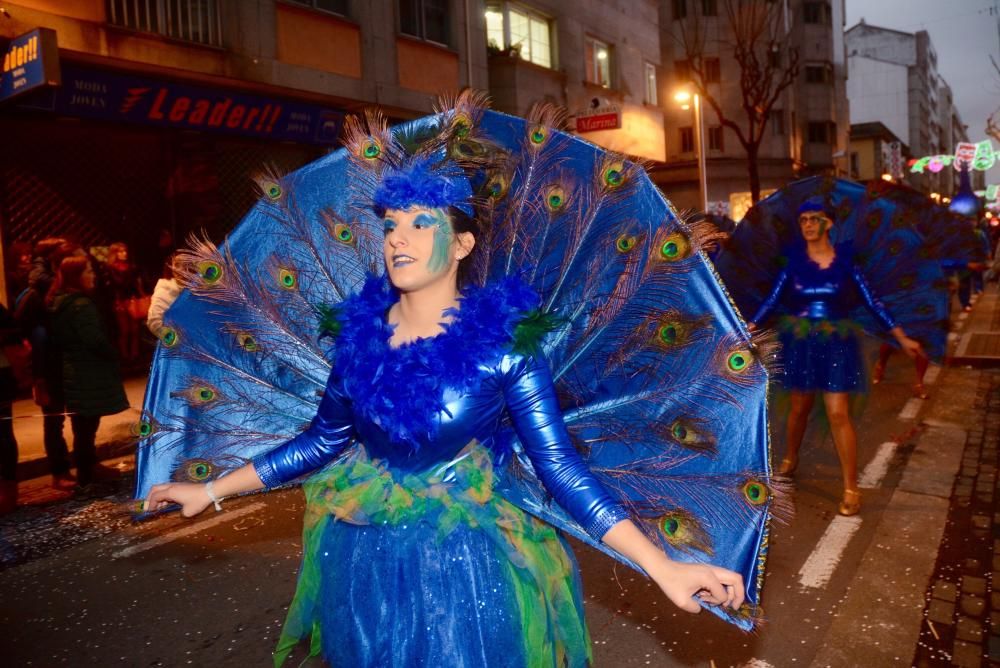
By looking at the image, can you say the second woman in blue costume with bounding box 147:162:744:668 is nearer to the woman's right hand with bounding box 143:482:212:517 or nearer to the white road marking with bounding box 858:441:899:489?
the woman's right hand with bounding box 143:482:212:517

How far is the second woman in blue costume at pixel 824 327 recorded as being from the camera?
524 cm

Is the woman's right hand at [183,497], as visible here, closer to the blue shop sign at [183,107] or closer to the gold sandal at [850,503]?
the gold sandal at [850,503]

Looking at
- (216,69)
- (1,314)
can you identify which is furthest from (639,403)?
(216,69)

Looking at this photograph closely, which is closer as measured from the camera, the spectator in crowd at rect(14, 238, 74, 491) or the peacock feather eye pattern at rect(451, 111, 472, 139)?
the peacock feather eye pattern at rect(451, 111, 472, 139)

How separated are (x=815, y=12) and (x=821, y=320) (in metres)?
44.5

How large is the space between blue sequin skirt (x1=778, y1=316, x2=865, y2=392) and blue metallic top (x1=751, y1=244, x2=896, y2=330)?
3.3 inches

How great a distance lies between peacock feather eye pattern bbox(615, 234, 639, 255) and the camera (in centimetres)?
217

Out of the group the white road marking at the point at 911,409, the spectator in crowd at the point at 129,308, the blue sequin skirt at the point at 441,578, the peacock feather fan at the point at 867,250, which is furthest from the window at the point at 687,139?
the blue sequin skirt at the point at 441,578

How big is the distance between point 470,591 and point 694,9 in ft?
130

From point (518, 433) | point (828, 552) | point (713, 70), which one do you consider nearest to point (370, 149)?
point (518, 433)

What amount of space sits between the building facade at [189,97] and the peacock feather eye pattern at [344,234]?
533 cm

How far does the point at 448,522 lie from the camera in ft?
6.42

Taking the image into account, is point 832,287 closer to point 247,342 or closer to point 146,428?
point 247,342

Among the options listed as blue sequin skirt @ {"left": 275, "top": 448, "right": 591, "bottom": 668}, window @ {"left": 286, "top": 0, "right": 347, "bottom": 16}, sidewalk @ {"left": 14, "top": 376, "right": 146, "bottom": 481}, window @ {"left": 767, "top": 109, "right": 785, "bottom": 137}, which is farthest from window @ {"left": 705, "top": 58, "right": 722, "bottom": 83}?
blue sequin skirt @ {"left": 275, "top": 448, "right": 591, "bottom": 668}
